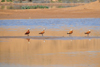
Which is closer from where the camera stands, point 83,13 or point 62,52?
point 62,52

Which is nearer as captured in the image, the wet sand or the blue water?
the wet sand

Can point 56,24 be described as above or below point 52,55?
below

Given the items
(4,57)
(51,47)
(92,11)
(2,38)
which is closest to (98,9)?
(92,11)

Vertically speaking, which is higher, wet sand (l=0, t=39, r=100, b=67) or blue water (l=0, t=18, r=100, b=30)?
wet sand (l=0, t=39, r=100, b=67)

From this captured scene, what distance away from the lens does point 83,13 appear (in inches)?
1382

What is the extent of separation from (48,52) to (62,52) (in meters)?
0.57

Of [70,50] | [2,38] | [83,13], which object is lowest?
[83,13]

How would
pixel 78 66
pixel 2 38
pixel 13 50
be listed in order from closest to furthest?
pixel 78 66 → pixel 13 50 → pixel 2 38

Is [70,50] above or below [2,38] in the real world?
above

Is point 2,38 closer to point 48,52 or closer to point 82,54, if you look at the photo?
point 48,52

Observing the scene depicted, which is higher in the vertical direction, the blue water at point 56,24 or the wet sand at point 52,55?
the wet sand at point 52,55

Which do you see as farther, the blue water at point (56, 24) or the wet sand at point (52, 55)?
the blue water at point (56, 24)

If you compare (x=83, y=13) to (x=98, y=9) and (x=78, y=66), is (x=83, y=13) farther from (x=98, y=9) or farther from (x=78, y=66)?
(x=78, y=66)

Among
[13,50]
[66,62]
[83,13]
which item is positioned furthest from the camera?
[83,13]
